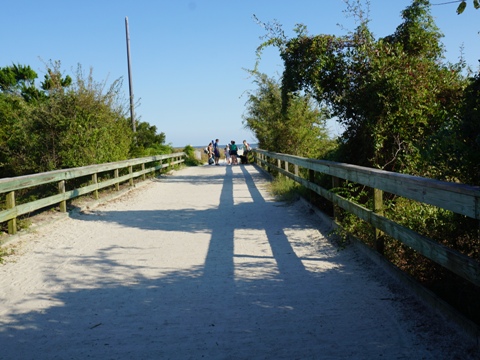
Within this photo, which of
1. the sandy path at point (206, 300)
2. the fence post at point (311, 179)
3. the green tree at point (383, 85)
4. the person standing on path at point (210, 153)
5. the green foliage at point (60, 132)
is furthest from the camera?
the person standing on path at point (210, 153)

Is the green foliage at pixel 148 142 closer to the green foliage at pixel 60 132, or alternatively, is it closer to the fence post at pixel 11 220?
the green foliage at pixel 60 132

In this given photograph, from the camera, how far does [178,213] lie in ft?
36.2

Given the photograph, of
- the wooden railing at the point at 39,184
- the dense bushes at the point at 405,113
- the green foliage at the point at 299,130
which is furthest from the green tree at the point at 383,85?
the green foliage at the point at 299,130

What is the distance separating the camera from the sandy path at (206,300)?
386cm

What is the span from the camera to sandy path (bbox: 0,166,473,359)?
3.86 m

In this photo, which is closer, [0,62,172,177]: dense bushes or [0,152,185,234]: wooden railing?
[0,152,185,234]: wooden railing

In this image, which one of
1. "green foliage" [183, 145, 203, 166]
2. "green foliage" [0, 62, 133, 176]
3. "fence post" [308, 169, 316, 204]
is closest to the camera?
"fence post" [308, 169, 316, 204]

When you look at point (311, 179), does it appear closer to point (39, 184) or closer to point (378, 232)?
point (378, 232)

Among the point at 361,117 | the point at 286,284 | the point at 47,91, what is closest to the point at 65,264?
the point at 286,284

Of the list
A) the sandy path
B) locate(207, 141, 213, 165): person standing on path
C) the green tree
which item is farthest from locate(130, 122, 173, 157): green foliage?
the sandy path

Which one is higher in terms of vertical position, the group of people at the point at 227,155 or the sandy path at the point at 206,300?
the group of people at the point at 227,155

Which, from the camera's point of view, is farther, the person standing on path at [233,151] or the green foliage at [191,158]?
the green foliage at [191,158]

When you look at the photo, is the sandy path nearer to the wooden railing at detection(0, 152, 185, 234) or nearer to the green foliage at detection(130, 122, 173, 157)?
the wooden railing at detection(0, 152, 185, 234)

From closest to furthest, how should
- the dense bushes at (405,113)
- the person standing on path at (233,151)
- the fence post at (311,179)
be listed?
the dense bushes at (405,113)
the fence post at (311,179)
the person standing on path at (233,151)
